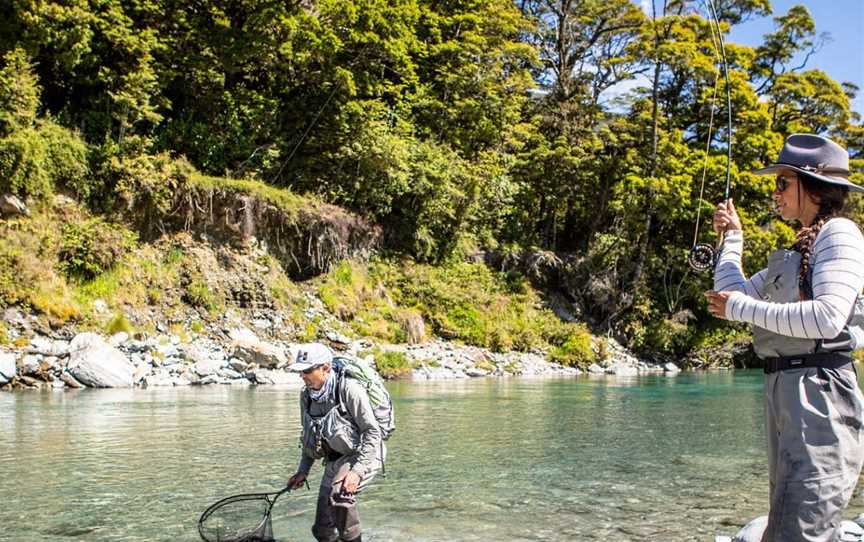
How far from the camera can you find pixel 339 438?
4.78 m

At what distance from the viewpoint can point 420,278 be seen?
2664cm

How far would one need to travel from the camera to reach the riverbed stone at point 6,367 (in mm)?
14945

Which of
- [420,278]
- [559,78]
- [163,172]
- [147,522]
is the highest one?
[559,78]

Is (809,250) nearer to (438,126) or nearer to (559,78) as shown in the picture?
(438,126)

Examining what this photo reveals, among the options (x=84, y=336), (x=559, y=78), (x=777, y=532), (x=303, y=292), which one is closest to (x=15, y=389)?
(x=84, y=336)

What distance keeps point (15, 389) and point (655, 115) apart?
24.7 meters

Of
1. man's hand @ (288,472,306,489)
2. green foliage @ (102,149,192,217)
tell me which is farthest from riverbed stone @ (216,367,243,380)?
man's hand @ (288,472,306,489)

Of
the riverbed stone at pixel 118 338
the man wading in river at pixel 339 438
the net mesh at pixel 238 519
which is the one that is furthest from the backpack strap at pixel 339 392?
the riverbed stone at pixel 118 338

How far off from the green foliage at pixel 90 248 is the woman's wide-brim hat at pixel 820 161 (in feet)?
63.8

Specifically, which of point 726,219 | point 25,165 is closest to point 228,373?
point 25,165

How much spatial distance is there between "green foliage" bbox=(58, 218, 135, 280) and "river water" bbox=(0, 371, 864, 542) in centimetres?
545

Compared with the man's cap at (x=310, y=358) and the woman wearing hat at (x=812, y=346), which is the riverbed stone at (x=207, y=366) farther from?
the woman wearing hat at (x=812, y=346)

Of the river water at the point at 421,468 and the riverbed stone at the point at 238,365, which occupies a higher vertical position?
the riverbed stone at the point at 238,365

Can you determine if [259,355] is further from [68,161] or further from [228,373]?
[68,161]
